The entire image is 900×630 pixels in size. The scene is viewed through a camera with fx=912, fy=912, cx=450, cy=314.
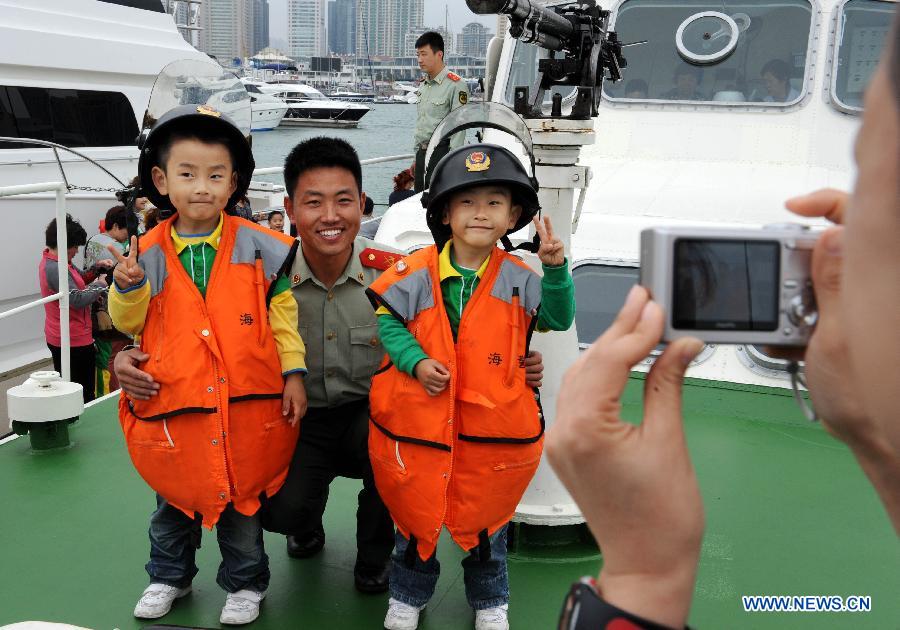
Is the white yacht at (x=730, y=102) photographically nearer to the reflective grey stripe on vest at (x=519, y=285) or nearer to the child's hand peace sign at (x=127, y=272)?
the reflective grey stripe on vest at (x=519, y=285)

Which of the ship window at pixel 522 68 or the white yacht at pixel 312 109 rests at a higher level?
the white yacht at pixel 312 109

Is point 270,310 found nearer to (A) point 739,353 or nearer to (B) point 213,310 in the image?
(B) point 213,310

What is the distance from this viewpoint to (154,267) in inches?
106

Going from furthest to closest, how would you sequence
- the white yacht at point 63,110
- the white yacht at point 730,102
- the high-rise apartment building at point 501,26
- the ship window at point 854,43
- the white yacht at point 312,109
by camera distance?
the white yacht at point 312,109 → the white yacht at point 63,110 → the high-rise apartment building at point 501,26 → the ship window at point 854,43 → the white yacht at point 730,102

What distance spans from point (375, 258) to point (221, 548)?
109cm

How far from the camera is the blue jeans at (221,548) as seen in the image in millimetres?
2895

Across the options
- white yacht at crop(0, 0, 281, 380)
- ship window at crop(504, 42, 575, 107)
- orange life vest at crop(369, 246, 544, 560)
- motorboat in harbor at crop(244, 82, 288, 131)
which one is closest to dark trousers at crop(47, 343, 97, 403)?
white yacht at crop(0, 0, 281, 380)

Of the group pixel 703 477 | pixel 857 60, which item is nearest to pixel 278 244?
pixel 703 477

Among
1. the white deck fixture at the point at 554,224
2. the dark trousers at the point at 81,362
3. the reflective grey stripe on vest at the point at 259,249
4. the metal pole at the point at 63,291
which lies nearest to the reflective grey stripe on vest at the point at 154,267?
the reflective grey stripe on vest at the point at 259,249

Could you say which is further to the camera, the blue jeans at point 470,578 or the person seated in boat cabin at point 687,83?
the person seated in boat cabin at point 687,83

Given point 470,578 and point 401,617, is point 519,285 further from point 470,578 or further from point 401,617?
point 401,617

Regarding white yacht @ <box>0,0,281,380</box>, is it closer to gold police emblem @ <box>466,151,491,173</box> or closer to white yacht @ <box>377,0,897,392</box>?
white yacht @ <box>377,0,897,392</box>

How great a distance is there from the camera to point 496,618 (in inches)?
112

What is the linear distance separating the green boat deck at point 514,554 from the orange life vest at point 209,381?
548 millimetres
